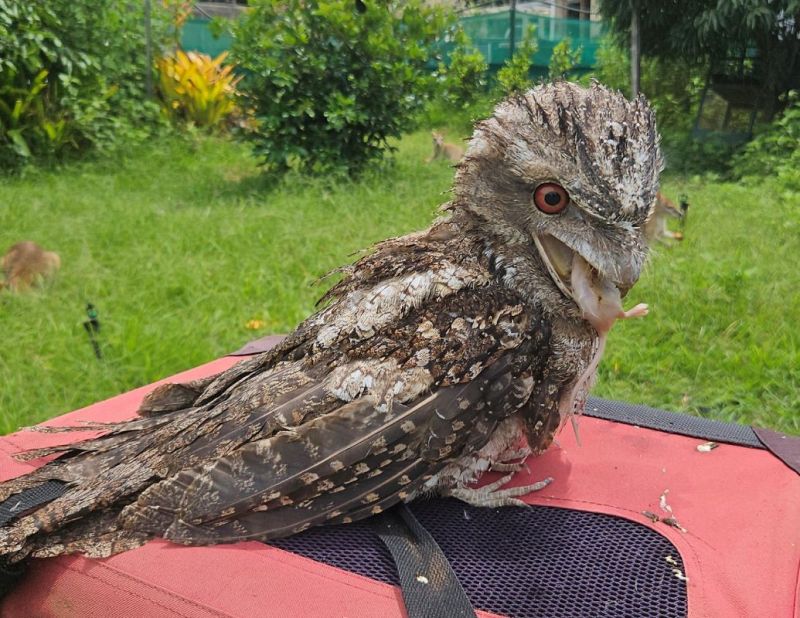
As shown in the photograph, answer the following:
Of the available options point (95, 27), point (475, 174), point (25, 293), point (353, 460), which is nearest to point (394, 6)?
point (95, 27)

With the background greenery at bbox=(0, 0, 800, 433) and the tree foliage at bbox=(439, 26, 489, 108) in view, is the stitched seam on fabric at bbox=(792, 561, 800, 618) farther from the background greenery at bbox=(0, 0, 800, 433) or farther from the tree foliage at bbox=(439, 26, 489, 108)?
the tree foliage at bbox=(439, 26, 489, 108)

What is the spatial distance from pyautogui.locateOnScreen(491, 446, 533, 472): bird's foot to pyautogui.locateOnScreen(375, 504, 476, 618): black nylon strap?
41 cm

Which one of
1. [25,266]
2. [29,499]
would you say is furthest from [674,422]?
[25,266]

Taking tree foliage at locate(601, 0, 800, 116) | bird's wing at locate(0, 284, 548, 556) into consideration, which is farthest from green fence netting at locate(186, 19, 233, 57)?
bird's wing at locate(0, 284, 548, 556)

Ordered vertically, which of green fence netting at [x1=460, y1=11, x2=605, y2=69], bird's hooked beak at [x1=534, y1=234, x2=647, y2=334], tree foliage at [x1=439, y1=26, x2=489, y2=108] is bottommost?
bird's hooked beak at [x1=534, y1=234, x2=647, y2=334]

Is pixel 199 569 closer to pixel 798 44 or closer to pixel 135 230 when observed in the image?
pixel 135 230

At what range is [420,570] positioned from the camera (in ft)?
5.59

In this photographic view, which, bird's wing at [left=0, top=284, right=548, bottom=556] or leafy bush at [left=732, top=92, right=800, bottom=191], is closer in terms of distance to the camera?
bird's wing at [left=0, top=284, right=548, bottom=556]

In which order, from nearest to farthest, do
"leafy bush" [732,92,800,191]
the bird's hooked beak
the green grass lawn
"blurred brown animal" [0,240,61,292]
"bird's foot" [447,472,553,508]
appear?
the bird's hooked beak < "bird's foot" [447,472,553,508] < the green grass lawn < "blurred brown animal" [0,240,61,292] < "leafy bush" [732,92,800,191]

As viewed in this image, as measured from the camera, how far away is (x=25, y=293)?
434cm

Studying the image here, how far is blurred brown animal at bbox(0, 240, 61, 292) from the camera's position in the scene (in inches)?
172

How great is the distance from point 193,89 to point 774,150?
26.9 feet

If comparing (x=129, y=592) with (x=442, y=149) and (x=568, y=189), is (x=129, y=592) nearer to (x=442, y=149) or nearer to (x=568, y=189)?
(x=568, y=189)

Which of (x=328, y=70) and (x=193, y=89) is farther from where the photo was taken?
(x=193, y=89)
